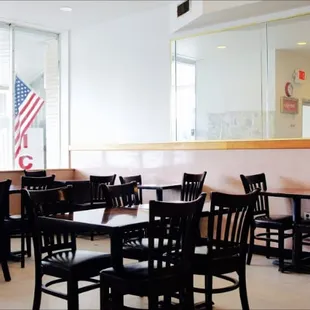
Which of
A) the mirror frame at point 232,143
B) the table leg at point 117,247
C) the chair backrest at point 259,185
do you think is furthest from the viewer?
the mirror frame at point 232,143

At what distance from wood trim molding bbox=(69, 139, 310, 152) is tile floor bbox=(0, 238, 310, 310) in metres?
1.46

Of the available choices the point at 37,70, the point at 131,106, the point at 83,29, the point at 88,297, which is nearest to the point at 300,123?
the point at 131,106

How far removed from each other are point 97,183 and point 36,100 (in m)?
2.49

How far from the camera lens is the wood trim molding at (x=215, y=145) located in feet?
18.4

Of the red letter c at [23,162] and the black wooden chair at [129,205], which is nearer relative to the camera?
the black wooden chair at [129,205]

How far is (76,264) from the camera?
3.15m

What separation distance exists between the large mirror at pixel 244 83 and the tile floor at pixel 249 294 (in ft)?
5.78

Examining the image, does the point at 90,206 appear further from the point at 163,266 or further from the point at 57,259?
the point at 163,266

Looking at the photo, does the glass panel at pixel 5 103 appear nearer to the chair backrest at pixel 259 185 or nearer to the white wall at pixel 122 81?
the white wall at pixel 122 81

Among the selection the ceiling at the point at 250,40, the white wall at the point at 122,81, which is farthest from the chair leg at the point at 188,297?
the white wall at the point at 122,81

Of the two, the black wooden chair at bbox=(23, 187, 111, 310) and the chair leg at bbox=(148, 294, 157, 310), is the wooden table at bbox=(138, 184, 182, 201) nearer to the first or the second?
the black wooden chair at bbox=(23, 187, 111, 310)

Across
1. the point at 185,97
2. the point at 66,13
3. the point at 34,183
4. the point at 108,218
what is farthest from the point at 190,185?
the point at 66,13

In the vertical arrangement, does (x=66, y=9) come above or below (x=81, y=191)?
above

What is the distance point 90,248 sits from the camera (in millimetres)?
5895
